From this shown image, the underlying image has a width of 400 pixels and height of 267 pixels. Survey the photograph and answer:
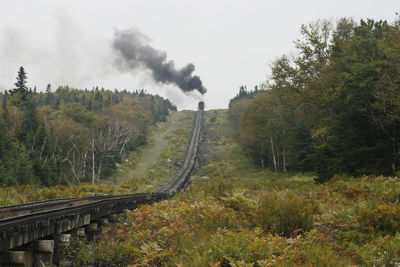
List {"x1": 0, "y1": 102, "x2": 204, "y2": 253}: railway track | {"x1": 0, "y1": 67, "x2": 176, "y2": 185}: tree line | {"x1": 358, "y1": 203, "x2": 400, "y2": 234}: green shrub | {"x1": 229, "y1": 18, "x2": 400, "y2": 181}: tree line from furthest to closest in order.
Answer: {"x1": 0, "y1": 67, "x2": 176, "y2": 185}: tree line → {"x1": 229, "y1": 18, "x2": 400, "y2": 181}: tree line → {"x1": 358, "y1": 203, "x2": 400, "y2": 234}: green shrub → {"x1": 0, "y1": 102, "x2": 204, "y2": 253}: railway track

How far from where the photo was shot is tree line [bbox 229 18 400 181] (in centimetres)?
2044

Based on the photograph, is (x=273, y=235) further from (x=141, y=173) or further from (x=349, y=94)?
(x=141, y=173)

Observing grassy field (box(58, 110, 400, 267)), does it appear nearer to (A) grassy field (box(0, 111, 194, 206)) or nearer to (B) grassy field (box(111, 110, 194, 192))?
(A) grassy field (box(0, 111, 194, 206))

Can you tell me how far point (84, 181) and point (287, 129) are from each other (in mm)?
30800

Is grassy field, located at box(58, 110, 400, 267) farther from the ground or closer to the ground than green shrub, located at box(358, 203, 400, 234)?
closer to the ground

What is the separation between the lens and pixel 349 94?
73.6 ft

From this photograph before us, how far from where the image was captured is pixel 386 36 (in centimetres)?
2792

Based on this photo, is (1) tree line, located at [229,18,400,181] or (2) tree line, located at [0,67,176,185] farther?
(2) tree line, located at [0,67,176,185]

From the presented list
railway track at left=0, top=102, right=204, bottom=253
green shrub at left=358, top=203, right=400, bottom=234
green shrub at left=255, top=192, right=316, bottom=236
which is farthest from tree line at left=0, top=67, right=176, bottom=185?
green shrub at left=358, top=203, right=400, bottom=234

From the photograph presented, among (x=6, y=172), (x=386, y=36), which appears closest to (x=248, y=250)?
(x=386, y=36)

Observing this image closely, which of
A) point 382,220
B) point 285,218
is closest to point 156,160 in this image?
point 285,218

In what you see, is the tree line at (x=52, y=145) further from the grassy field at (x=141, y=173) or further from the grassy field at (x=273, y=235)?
the grassy field at (x=273, y=235)

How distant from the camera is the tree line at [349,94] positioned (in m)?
20.4

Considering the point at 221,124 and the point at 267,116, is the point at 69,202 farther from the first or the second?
the point at 221,124
